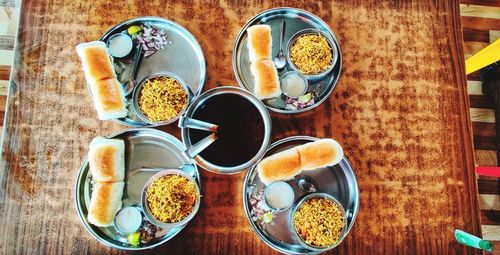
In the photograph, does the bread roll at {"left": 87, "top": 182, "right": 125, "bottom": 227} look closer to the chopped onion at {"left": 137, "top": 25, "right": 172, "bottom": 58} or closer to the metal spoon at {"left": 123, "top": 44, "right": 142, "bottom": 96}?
the metal spoon at {"left": 123, "top": 44, "right": 142, "bottom": 96}

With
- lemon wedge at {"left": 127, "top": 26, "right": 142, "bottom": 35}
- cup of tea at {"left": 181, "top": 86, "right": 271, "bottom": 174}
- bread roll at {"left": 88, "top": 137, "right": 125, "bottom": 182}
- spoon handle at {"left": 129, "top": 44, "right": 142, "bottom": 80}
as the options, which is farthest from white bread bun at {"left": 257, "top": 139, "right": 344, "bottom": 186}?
lemon wedge at {"left": 127, "top": 26, "right": 142, "bottom": 35}

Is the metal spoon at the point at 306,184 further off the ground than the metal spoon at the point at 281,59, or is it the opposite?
the metal spoon at the point at 281,59

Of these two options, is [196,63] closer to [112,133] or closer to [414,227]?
[112,133]

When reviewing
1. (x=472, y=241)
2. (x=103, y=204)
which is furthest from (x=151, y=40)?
(x=472, y=241)

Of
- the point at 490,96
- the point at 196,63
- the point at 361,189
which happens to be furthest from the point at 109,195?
the point at 490,96

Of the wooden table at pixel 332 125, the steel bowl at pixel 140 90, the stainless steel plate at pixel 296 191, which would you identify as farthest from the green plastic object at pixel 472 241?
the steel bowl at pixel 140 90

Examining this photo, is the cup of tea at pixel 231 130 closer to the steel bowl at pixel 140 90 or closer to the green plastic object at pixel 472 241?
the steel bowl at pixel 140 90

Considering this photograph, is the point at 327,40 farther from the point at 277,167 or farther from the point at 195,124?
the point at 195,124
